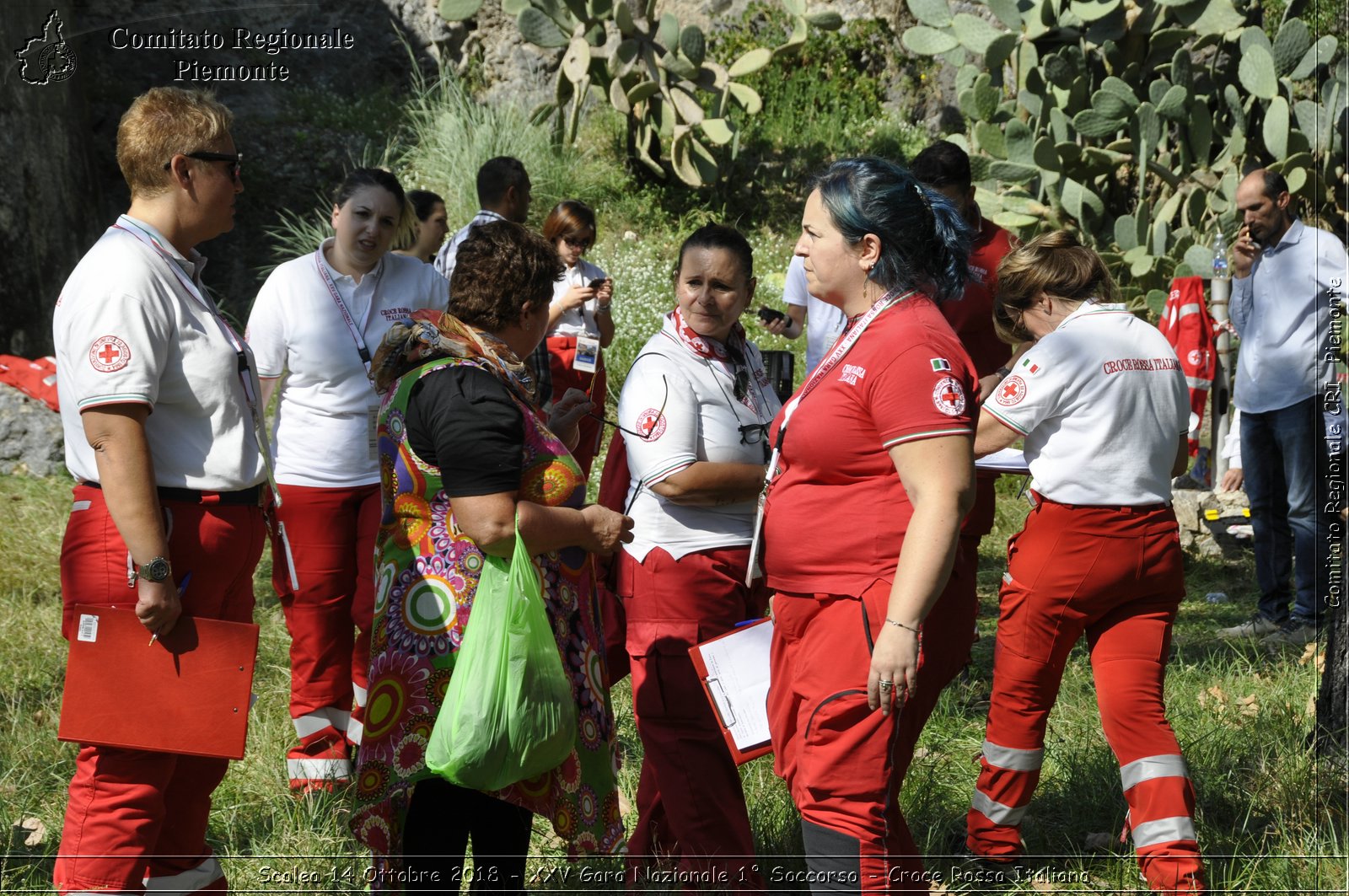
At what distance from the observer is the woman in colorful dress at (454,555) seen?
8.41ft

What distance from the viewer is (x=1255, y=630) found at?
233 inches

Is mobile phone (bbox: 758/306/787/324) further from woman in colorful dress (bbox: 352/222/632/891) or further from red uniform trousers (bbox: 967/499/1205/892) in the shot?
woman in colorful dress (bbox: 352/222/632/891)

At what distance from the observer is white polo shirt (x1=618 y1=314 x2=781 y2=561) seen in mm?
3232

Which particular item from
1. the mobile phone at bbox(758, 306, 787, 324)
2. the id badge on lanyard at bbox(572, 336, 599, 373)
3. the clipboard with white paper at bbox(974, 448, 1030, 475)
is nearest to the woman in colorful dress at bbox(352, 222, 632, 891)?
the clipboard with white paper at bbox(974, 448, 1030, 475)

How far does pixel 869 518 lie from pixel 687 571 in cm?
86

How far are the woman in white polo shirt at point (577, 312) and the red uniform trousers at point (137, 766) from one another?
3.33 metres

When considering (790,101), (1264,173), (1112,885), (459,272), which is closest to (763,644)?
(459,272)

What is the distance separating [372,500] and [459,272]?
1.78 metres

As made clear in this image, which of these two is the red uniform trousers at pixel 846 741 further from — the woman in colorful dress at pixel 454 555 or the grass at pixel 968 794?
the grass at pixel 968 794

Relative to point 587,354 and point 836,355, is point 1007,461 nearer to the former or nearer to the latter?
point 836,355

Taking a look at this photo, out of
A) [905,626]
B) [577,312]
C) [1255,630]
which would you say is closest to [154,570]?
[905,626]

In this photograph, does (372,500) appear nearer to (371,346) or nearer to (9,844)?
(371,346)

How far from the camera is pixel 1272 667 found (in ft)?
16.7

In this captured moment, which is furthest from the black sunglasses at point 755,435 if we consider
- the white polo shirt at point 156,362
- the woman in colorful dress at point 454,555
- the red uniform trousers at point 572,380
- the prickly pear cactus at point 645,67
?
the prickly pear cactus at point 645,67
